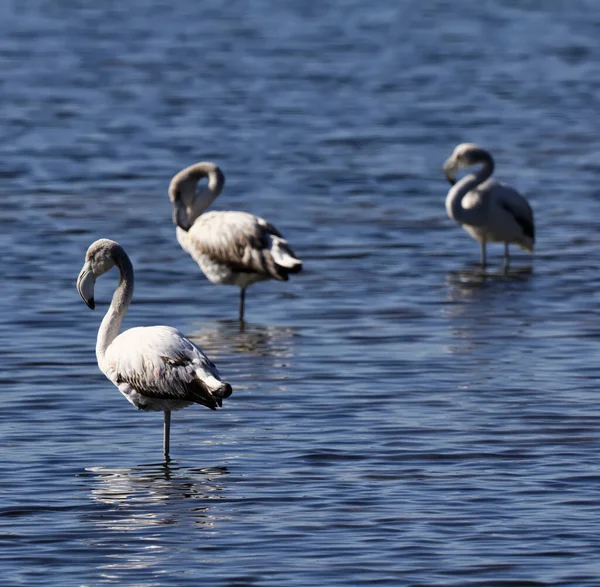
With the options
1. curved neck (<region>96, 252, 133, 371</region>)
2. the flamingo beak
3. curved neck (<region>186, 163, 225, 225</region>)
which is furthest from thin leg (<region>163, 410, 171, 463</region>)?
curved neck (<region>186, 163, 225, 225</region>)

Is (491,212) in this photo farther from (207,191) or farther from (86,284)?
(86,284)

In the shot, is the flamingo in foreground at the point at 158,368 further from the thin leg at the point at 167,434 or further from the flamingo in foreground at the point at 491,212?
the flamingo in foreground at the point at 491,212

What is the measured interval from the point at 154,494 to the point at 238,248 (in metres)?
5.89

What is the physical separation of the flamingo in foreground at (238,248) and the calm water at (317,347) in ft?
1.44

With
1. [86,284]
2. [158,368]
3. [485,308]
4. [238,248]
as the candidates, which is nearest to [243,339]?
[238,248]

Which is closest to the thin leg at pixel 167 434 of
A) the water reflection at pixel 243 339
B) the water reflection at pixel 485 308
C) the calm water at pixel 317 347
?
the calm water at pixel 317 347

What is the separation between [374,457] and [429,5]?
46444 mm

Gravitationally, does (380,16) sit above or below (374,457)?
above

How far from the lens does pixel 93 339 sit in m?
15.2

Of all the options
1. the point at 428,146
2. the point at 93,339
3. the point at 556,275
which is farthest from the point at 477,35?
the point at 93,339

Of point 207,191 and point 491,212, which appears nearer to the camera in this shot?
point 207,191

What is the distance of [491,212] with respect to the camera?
749 inches

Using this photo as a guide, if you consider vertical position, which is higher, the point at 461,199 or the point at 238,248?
the point at 461,199

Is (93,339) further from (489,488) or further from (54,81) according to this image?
(54,81)
